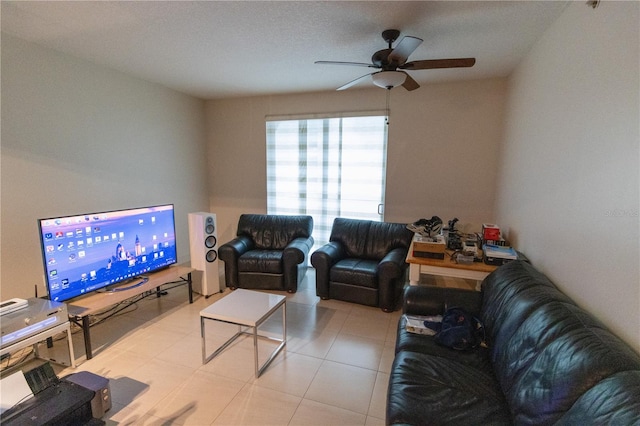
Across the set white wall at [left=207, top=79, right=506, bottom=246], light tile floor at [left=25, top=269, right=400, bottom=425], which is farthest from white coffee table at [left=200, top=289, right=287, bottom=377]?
white wall at [left=207, top=79, right=506, bottom=246]

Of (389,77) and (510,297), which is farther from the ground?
(389,77)

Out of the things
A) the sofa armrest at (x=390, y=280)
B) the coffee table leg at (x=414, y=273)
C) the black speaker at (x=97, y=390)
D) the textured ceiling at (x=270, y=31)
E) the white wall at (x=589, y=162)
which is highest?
the textured ceiling at (x=270, y=31)

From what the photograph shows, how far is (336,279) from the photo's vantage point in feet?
11.0

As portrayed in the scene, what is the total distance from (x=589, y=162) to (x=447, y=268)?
4.14ft

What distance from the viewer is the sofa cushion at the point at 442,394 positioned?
1302 millimetres

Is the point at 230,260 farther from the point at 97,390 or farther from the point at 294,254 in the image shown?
the point at 97,390

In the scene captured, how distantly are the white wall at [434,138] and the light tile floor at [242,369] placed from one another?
1628 millimetres

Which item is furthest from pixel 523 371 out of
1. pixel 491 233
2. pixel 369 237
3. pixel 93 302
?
pixel 93 302

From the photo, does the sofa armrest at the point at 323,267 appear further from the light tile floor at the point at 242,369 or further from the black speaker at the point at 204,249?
the black speaker at the point at 204,249

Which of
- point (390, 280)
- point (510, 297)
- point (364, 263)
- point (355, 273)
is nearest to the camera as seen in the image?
point (510, 297)

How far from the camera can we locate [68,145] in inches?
114

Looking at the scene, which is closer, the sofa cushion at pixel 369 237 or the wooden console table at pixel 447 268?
the wooden console table at pixel 447 268

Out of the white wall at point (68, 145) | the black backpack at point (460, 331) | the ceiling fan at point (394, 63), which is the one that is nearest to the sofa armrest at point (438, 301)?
the black backpack at point (460, 331)

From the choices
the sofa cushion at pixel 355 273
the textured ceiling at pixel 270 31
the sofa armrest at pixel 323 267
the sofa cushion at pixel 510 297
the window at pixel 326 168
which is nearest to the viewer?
the sofa cushion at pixel 510 297
